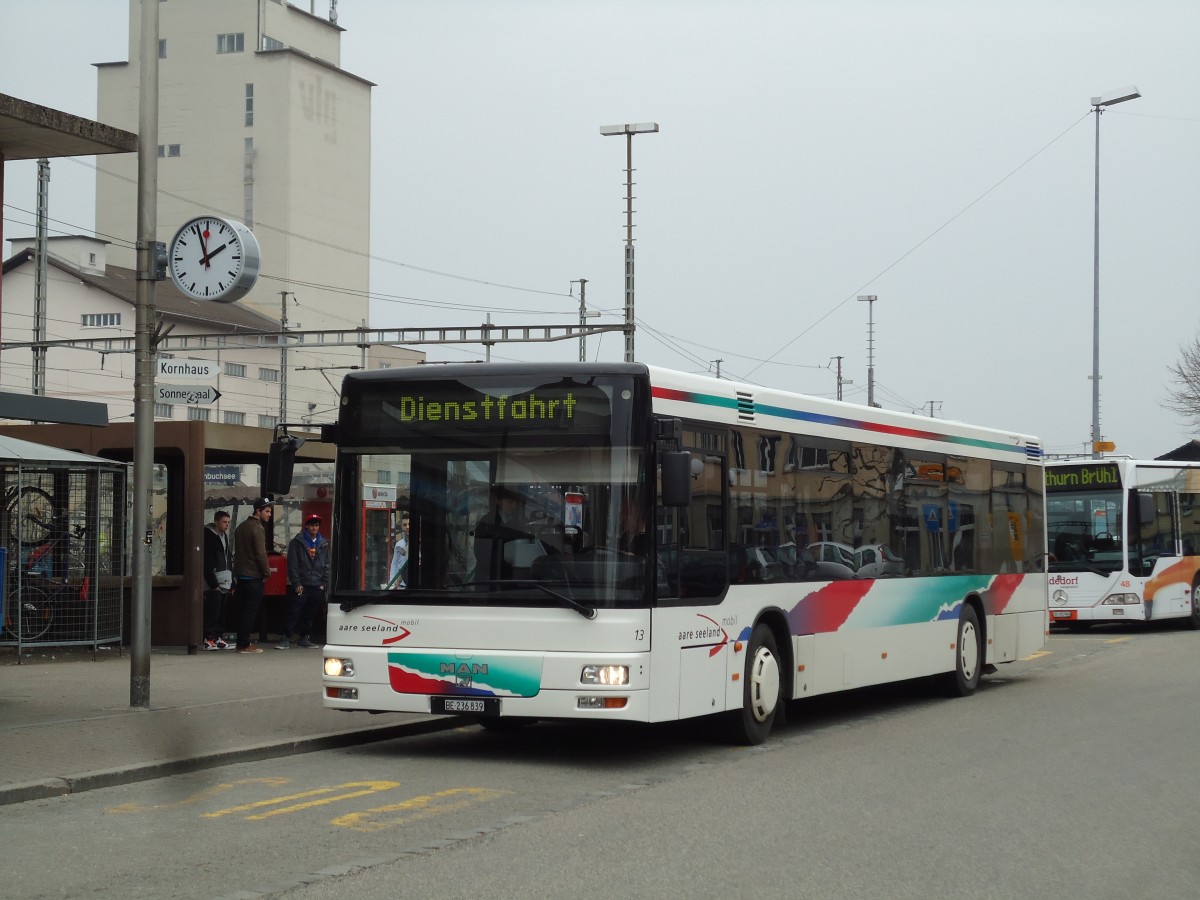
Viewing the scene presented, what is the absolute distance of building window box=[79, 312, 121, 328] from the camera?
2945 inches

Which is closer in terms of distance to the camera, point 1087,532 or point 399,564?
point 399,564

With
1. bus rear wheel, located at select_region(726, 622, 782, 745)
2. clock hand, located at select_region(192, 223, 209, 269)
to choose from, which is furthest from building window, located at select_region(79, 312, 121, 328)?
bus rear wheel, located at select_region(726, 622, 782, 745)

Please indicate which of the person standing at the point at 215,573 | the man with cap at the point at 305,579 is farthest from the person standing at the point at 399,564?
the man with cap at the point at 305,579

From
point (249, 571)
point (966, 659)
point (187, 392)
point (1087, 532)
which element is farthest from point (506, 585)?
point (1087, 532)

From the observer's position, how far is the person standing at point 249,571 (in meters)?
20.6

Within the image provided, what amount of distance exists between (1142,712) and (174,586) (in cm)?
1190

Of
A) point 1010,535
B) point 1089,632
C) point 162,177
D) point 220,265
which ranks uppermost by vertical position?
point 162,177

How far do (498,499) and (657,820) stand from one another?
2908mm

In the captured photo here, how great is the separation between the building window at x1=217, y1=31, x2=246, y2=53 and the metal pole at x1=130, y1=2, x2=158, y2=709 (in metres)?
74.5

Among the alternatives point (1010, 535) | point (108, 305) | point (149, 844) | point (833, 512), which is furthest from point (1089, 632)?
point (108, 305)

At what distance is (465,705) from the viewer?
11039mm

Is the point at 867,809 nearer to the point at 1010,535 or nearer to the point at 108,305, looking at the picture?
the point at 1010,535

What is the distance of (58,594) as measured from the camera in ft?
64.3

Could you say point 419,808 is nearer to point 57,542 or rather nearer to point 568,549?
Result: point 568,549
